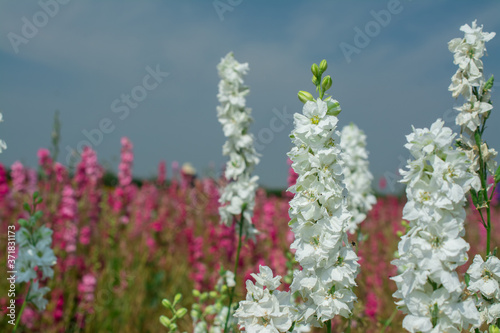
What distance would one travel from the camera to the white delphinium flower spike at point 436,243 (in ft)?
4.97

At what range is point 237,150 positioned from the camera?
3.28 m

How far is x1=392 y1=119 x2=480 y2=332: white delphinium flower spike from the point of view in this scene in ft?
4.97

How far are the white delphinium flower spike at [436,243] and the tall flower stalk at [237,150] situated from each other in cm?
165

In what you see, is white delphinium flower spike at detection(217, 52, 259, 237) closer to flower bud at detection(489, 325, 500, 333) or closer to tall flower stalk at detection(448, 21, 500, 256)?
tall flower stalk at detection(448, 21, 500, 256)

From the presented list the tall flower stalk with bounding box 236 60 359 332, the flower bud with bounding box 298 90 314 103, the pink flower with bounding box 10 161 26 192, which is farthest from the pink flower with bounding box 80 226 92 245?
the flower bud with bounding box 298 90 314 103

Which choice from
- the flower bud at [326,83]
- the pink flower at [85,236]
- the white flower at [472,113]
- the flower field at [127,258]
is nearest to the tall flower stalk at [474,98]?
the white flower at [472,113]

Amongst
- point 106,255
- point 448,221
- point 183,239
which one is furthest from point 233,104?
point 183,239

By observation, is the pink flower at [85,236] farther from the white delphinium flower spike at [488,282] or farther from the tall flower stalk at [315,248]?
the white delphinium flower spike at [488,282]

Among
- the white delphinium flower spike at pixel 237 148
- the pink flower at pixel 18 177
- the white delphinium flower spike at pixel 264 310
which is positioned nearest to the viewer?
the white delphinium flower spike at pixel 264 310

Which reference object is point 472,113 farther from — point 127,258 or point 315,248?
point 127,258

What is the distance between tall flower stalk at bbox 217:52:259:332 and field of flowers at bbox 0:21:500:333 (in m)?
0.01

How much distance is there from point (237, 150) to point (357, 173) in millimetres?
1419

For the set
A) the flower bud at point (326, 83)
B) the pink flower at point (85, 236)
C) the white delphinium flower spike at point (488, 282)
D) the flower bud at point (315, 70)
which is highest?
the flower bud at point (315, 70)

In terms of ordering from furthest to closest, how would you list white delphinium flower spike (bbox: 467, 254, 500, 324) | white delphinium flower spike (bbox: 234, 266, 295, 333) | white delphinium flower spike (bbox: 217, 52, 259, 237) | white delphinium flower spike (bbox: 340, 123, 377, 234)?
1. white delphinium flower spike (bbox: 340, 123, 377, 234)
2. white delphinium flower spike (bbox: 217, 52, 259, 237)
3. white delphinium flower spike (bbox: 467, 254, 500, 324)
4. white delphinium flower spike (bbox: 234, 266, 295, 333)
